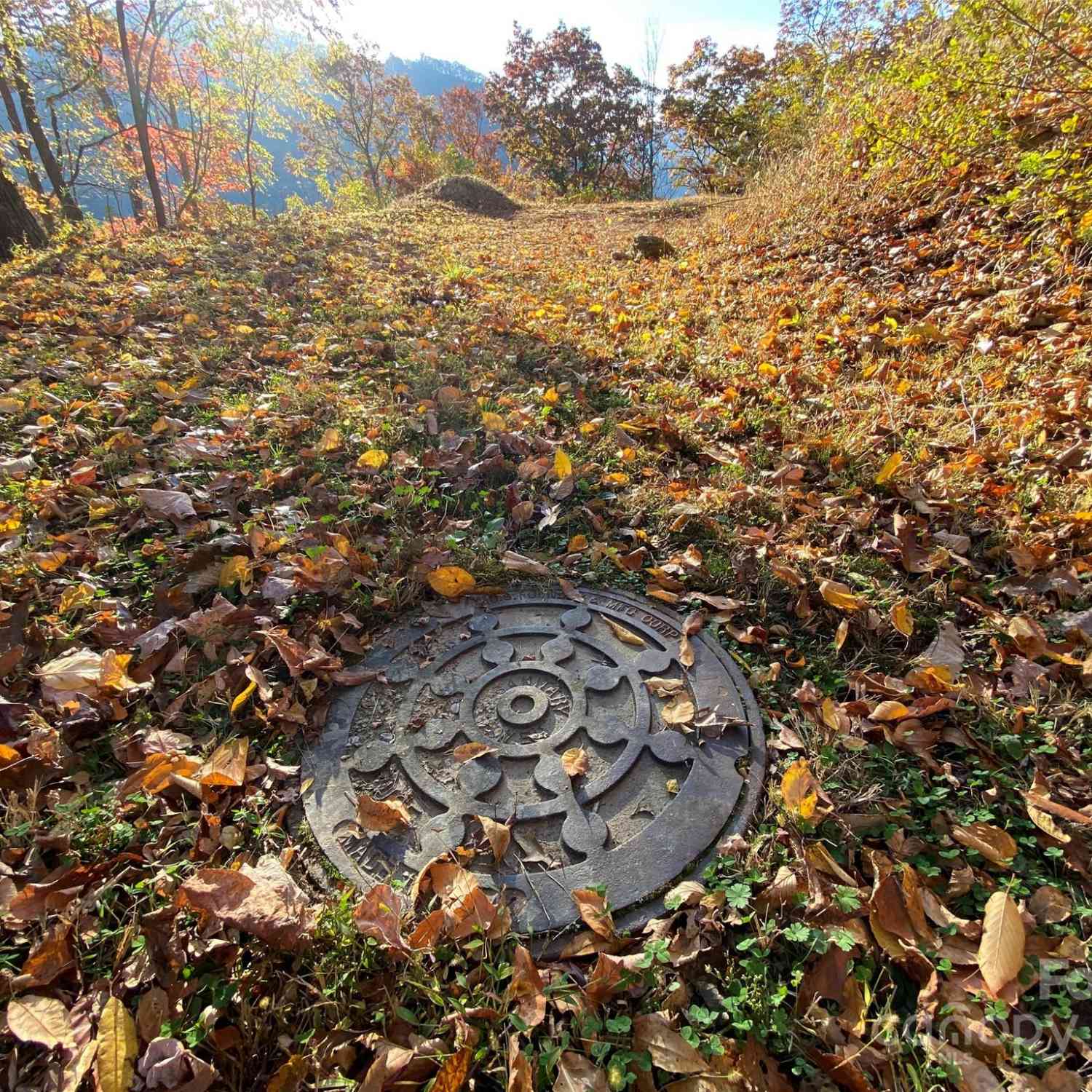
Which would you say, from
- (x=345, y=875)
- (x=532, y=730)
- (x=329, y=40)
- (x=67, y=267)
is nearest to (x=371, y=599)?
(x=532, y=730)

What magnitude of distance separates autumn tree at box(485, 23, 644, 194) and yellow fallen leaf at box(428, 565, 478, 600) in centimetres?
2197

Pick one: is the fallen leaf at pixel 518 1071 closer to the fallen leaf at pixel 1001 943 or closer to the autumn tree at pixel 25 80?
the fallen leaf at pixel 1001 943

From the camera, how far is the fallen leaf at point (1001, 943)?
4.12ft

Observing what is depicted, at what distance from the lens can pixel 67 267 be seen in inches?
231

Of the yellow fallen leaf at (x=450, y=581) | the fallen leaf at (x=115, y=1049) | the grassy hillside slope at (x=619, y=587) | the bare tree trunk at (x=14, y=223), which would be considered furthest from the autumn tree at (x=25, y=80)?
the fallen leaf at (x=115, y=1049)

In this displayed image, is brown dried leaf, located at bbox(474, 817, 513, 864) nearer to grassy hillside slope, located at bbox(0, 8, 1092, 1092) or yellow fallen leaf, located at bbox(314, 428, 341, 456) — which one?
grassy hillside slope, located at bbox(0, 8, 1092, 1092)

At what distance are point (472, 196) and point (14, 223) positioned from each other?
9.12 m

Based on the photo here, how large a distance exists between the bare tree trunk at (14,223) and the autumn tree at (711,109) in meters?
16.0

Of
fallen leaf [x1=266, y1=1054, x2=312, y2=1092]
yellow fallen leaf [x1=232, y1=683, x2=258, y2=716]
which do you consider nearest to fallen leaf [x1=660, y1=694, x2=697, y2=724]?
fallen leaf [x1=266, y1=1054, x2=312, y2=1092]

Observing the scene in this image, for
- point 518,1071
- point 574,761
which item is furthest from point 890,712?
point 518,1071

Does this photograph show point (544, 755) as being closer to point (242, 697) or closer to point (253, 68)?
point (242, 697)

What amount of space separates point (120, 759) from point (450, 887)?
107 centimetres

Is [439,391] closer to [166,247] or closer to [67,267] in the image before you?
[67,267]

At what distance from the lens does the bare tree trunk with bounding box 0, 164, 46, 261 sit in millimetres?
6273
